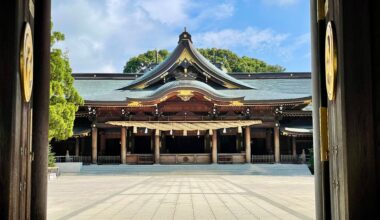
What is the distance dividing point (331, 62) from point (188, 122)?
24972 mm

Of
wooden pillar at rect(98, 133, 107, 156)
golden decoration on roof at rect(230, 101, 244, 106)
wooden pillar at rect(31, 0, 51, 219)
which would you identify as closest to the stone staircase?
wooden pillar at rect(98, 133, 107, 156)

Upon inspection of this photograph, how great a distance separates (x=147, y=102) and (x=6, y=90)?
24927mm

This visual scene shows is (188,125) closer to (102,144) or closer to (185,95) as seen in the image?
(185,95)

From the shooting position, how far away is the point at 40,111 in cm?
407

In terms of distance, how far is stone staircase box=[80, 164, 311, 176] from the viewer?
26781 millimetres

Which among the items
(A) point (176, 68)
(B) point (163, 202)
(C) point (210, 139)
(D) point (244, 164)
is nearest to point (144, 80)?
(A) point (176, 68)

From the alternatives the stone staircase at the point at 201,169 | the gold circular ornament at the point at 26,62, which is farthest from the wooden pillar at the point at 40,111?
the stone staircase at the point at 201,169

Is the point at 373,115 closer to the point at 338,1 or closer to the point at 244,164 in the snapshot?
the point at 338,1

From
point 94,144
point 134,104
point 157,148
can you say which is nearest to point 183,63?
point 134,104

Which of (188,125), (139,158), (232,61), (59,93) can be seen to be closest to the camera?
(59,93)

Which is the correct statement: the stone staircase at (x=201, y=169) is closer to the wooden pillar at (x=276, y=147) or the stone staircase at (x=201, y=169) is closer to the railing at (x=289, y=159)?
the wooden pillar at (x=276, y=147)

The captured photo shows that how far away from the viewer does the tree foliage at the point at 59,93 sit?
804 inches

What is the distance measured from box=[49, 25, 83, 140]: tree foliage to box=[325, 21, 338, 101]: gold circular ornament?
1808 cm

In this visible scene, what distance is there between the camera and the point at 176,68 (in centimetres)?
3167
